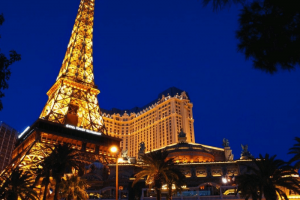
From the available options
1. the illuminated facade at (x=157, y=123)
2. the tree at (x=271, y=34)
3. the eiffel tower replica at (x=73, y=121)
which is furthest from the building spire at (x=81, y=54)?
the tree at (x=271, y=34)

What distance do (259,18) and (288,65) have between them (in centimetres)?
233

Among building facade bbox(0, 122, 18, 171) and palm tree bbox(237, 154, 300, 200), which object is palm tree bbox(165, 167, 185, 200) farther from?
building facade bbox(0, 122, 18, 171)

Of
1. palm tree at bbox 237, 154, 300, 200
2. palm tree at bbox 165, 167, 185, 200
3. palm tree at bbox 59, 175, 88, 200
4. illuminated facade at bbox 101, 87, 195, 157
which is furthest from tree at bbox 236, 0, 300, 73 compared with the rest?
illuminated facade at bbox 101, 87, 195, 157

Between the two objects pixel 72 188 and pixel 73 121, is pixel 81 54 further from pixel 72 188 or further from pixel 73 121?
pixel 72 188

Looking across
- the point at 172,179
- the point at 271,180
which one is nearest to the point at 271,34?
the point at 271,180

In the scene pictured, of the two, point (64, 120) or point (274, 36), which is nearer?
point (274, 36)

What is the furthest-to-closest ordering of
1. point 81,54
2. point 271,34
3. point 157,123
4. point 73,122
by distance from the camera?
point 157,123
point 81,54
point 73,122
point 271,34

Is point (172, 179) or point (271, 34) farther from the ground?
point (271, 34)

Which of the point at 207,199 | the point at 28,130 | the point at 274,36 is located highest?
the point at 28,130

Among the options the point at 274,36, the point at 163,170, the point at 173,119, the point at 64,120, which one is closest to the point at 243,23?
the point at 274,36

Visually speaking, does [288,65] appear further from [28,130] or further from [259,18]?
[28,130]

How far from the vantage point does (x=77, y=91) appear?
282ft

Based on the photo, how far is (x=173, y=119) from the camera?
437ft

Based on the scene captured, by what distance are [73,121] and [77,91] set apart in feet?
34.6
